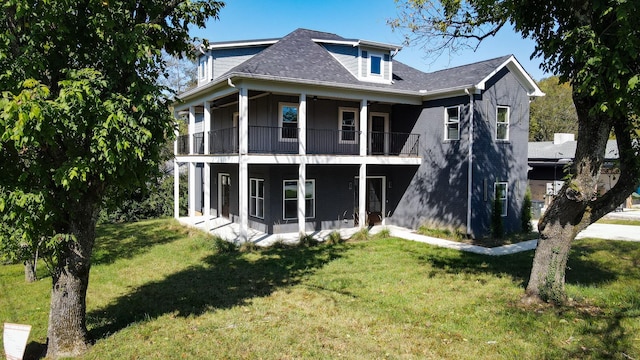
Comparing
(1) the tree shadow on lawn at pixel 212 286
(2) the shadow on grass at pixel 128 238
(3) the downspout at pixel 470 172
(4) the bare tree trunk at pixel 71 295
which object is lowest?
(2) the shadow on grass at pixel 128 238

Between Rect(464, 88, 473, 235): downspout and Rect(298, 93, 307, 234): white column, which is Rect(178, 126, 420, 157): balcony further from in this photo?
Rect(464, 88, 473, 235): downspout

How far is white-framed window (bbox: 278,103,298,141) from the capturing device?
50.8 feet

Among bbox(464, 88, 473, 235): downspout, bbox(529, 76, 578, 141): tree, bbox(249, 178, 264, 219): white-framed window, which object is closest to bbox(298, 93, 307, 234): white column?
bbox(249, 178, 264, 219): white-framed window

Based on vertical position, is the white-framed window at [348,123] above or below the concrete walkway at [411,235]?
above

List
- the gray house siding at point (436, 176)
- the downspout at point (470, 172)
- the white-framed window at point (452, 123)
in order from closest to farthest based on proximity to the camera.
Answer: the downspout at point (470, 172) < the gray house siding at point (436, 176) < the white-framed window at point (452, 123)

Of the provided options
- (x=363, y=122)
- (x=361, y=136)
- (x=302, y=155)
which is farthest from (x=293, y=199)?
(x=363, y=122)

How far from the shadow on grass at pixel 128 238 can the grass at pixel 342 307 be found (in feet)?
0.94

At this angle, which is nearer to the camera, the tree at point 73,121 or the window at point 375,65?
the tree at point 73,121

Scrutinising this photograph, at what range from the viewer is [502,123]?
1578cm

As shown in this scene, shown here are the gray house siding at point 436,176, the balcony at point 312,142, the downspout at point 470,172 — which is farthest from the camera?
the balcony at point 312,142

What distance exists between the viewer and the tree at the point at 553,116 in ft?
139

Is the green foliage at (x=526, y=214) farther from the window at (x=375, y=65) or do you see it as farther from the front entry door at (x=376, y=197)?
the window at (x=375, y=65)

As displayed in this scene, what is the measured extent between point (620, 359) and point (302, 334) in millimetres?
4333

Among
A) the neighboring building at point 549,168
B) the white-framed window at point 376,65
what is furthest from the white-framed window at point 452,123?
the neighboring building at point 549,168
